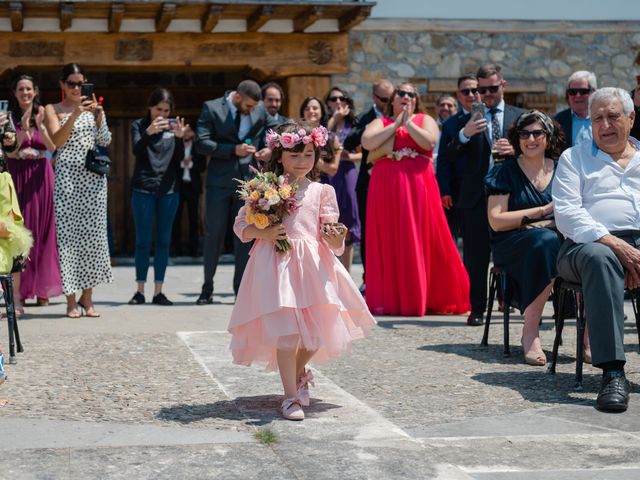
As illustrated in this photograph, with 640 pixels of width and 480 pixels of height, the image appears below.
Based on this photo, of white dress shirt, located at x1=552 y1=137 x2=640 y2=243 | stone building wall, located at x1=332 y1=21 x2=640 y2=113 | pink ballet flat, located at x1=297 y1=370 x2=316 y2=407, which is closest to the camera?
pink ballet flat, located at x1=297 y1=370 x2=316 y2=407

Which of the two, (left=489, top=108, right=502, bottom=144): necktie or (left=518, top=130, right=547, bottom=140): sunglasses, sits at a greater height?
(left=489, top=108, right=502, bottom=144): necktie

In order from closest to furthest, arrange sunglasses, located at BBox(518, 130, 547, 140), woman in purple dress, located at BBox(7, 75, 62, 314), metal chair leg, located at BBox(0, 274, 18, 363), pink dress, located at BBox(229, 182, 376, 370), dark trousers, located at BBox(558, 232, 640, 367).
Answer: pink dress, located at BBox(229, 182, 376, 370), dark trousers, located at BBox(558, 232, 640, 367), metal chair leg, located at BBox(0, 274, 18, 363), sunglasses, located at BBox(518, 130, 547, 140), woman in purple dress, located at BBox(7, 75, 62, 314)

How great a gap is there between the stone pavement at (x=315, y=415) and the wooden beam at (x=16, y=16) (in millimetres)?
6699

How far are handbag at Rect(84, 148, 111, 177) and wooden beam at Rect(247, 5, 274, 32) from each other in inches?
218

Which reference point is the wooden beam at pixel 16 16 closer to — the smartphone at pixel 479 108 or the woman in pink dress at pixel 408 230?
the woman in pink dress at pixel 408 230

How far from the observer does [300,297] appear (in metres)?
5.16

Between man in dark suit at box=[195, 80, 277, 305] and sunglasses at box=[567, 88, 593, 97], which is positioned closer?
sunglasses at box=[567, 88, 593, 97]

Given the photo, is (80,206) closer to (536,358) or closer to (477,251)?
(477,251)

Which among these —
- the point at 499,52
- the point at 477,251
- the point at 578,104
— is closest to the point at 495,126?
the point at 578,104

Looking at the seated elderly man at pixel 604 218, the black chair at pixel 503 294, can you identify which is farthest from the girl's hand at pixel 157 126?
the seated elderly man at pixel 604 218

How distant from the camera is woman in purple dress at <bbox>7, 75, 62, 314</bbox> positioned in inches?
362

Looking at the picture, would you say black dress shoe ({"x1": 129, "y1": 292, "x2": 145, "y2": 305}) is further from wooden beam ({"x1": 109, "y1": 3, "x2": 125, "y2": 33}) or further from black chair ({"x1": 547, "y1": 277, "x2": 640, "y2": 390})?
wooden beam ({"x1": 109, "y1": 3, "x2": 125, "y2": 33})

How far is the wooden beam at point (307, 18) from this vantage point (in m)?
14.3

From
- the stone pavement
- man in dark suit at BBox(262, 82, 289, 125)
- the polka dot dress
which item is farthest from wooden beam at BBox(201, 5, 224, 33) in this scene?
the stone pavement
